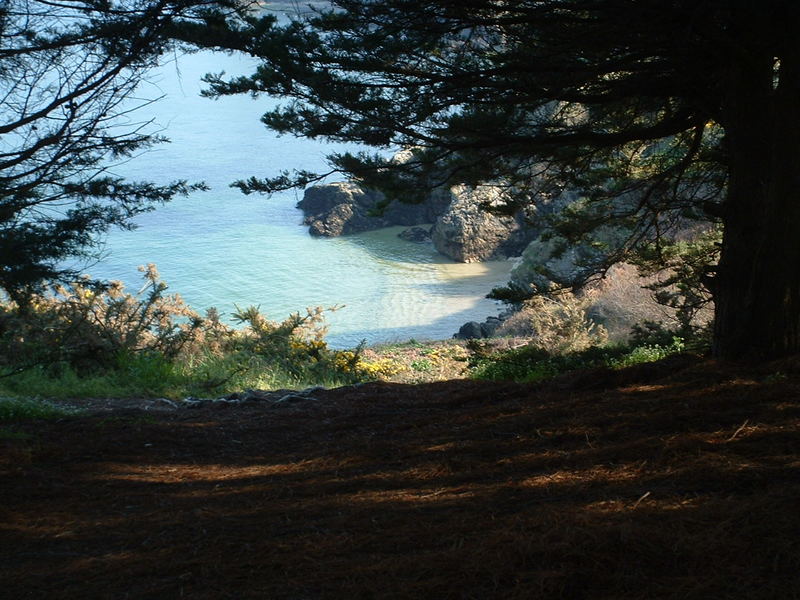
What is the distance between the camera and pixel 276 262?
32625mm

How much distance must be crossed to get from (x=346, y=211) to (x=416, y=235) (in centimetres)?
366

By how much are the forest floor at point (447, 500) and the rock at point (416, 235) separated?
32725 millimetres

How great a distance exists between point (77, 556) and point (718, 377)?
12.1 ft

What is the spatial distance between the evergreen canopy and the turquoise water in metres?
15.8

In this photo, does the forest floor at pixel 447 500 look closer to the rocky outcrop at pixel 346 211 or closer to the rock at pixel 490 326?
the rock at pixel 490 326

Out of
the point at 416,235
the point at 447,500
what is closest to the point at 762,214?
the point at 447,500

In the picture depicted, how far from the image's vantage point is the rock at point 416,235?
3831cm

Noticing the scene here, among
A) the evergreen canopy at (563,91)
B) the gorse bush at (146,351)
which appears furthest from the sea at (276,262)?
the evergreen canopy at (563,91)

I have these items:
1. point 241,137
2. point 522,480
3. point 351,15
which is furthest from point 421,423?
point 241,137

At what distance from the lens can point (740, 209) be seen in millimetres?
5328

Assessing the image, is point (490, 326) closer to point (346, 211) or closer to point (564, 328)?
point (564, 328)

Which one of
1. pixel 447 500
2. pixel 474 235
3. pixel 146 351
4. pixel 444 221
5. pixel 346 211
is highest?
pixel 346 211

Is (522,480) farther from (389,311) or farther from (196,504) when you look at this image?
(389,311)

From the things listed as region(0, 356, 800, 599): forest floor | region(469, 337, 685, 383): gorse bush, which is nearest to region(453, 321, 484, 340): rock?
region(469, 337, 685, 383): gorse bush
